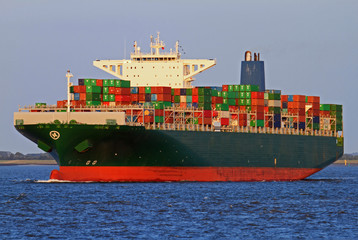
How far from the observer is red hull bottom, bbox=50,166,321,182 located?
64188 millimetres

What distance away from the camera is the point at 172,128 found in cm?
6725

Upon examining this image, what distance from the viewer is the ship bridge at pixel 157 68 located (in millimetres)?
77562

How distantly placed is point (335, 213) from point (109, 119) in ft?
80.1

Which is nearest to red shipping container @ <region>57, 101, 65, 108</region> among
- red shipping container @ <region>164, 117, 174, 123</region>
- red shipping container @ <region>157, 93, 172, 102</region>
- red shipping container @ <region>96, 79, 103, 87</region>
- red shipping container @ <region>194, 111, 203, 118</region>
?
red shipping container @ <region>96, 79, 103, 87</region>

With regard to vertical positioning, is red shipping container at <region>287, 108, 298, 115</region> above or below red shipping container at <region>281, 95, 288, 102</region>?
below

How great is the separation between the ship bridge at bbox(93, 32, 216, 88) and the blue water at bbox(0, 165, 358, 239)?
16.3m

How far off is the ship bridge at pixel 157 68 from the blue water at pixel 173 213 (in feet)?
53.5

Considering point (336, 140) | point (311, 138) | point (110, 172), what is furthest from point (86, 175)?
point (336, 140)

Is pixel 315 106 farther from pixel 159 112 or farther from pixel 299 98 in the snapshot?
pixel 159 112

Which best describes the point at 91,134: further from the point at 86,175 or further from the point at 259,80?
the point at 259,80

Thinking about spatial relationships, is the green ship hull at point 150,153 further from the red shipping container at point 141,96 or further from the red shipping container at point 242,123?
the red shipping container at point 141,96

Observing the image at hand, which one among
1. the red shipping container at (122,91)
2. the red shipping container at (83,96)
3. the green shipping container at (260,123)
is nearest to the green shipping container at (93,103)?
the red shipping container at (83,96)

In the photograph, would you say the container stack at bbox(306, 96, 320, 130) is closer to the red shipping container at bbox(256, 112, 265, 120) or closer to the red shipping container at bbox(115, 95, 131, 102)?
the red shipping container at bbox(256, 112, 265, 120)

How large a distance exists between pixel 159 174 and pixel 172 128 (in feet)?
13.7
